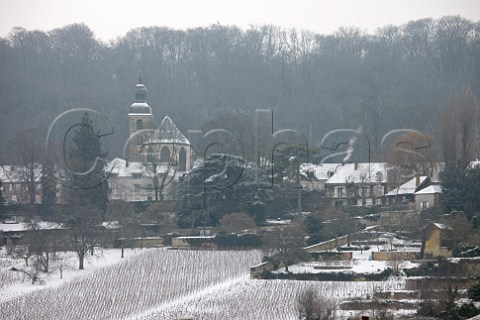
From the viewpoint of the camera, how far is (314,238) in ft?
199

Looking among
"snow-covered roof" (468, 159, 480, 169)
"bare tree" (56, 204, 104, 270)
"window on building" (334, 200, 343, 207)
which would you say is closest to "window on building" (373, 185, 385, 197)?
"window on building" (334, 200, 343, 207)

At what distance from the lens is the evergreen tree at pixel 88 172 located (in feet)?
222

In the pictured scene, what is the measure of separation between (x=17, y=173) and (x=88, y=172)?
9.35 meters

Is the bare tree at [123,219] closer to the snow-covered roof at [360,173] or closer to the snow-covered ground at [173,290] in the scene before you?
the snow-covered ground at [173,290]

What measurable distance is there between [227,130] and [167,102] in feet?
81.8

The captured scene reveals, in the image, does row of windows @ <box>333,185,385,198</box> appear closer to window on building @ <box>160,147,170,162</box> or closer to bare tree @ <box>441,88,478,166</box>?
bare tree @ <box>441,88,478,166</box>

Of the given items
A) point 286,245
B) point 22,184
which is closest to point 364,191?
point 286,245

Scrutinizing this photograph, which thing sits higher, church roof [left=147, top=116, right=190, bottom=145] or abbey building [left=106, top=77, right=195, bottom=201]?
church roof [left=147, top=116, right=190, bottom=145]

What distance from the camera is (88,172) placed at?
225 ft

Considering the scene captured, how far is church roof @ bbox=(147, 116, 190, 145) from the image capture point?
80.8 meters

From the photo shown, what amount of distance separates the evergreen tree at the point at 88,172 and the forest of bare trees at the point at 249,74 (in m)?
16.8

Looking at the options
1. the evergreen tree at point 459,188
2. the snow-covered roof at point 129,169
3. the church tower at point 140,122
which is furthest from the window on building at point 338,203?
the church tower at point 140,122

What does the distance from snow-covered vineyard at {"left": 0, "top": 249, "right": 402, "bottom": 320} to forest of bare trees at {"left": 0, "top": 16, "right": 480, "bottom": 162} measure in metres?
29.3

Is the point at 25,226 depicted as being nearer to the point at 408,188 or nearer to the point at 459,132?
the point at 408,188
